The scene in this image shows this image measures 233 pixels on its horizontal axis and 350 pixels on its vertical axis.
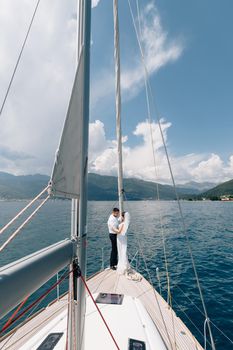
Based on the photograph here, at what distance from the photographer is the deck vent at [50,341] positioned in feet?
9.59

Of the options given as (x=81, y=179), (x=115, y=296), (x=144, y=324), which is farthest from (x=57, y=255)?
(x=115, y=296)

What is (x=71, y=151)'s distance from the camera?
1959 millimetres

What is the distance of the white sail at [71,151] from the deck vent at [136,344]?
2785mm

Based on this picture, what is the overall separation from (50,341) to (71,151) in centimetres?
320

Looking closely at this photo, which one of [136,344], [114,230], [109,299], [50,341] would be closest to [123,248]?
[114,230]

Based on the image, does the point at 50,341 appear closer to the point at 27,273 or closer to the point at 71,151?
the point at 27,273

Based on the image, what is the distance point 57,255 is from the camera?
158cm

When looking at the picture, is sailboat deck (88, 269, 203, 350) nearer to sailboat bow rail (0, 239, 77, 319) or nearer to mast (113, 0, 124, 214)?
mast (113, 0, 124, 214)

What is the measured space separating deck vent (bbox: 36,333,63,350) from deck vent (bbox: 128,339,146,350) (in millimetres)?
1179

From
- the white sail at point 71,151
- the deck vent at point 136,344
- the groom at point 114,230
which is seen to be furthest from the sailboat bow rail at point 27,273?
the groom at point 114,230

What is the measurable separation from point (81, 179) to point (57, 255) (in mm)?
828

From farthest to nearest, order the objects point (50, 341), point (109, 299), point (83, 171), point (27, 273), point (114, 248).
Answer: point (114, 248), point (109, 299), point (50, 341), point (83, 171), point (27, 273)

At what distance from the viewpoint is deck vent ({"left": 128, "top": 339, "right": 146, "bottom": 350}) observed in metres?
3.02

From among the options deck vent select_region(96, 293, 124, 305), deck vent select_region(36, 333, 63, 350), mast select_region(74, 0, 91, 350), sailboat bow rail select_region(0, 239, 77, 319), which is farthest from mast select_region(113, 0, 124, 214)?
sailboat bow rail select_region(0, 239, 77, 319)
